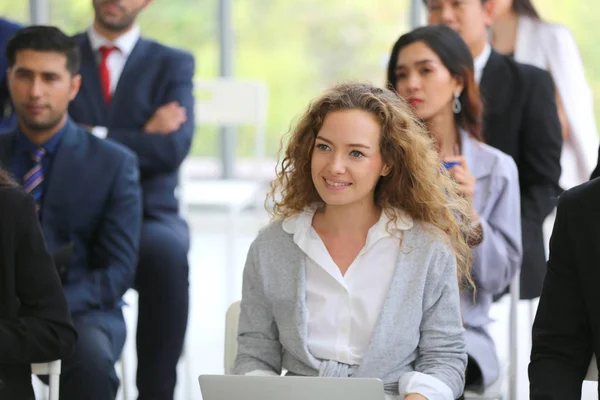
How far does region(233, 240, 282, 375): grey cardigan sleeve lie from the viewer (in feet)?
6.79

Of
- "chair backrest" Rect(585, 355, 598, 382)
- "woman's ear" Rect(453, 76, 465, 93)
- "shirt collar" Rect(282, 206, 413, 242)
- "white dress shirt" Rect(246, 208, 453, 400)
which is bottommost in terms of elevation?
"chair backrest" Rect(585, 355, 598, 382)

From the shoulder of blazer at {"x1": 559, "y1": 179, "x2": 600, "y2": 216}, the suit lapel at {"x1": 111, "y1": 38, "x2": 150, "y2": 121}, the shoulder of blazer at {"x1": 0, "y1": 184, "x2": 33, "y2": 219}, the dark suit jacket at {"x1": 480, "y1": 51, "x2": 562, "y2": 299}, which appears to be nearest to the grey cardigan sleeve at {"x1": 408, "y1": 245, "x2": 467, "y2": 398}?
the shoulder of blazer at {"x1": 559, "y1": 179, "x2": 600, "y2": 216}

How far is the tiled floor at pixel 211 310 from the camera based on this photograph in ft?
12.4

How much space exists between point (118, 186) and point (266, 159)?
3.29 metres

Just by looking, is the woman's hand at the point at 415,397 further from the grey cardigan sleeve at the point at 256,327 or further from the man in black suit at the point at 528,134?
the man in black suit at the point at 528,134

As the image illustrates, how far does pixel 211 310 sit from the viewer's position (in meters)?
4.69

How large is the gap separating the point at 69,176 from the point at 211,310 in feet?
6.40

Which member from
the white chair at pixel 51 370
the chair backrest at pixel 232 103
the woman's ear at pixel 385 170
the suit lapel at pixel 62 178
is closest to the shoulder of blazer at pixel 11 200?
the white chair at pixel 51 370

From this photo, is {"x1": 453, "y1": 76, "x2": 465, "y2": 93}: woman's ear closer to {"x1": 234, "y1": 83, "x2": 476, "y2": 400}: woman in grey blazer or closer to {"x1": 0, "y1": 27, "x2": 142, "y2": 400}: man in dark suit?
{"x1": 234, "y1": 83, "x2": 476, "y2": 400}: woman in grey blazer

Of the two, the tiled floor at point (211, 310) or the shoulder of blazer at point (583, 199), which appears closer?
the shoulder of blazer at point (583, 199)

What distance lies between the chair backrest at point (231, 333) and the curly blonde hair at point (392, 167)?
0.23m

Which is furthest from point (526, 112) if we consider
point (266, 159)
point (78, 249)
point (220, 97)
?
point (266, 159)

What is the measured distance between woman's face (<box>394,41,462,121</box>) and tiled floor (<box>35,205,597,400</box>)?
3.50 feet

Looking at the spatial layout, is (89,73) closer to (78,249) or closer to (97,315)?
(78,249)
